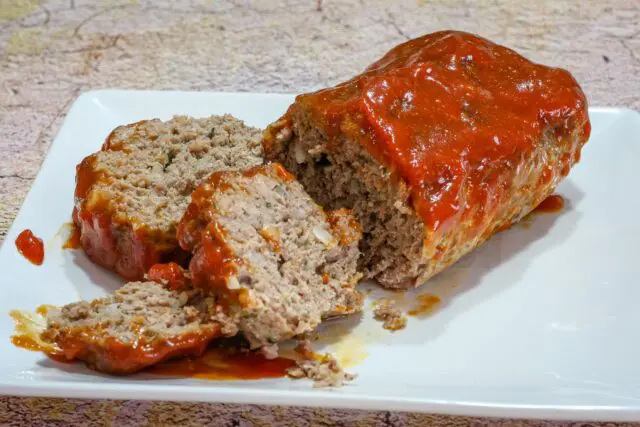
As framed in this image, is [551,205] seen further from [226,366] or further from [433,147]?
[226,366]

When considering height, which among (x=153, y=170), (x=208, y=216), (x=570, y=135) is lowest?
(x=208, y=216)

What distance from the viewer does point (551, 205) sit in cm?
498

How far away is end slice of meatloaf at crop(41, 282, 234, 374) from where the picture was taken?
3449mm

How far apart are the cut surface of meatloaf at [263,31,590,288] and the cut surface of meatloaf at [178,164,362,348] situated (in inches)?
11.4

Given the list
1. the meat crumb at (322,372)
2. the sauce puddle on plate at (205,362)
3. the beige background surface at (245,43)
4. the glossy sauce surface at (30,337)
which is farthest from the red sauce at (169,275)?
→ the beige background surface at (245,43)

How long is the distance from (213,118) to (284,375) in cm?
203

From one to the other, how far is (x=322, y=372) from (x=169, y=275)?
37.6 inches

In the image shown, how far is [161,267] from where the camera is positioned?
3926 millimetres

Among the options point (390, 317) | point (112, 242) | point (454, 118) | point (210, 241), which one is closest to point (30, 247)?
point (112, 242)

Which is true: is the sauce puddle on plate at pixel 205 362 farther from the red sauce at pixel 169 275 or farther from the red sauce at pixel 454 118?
the red sauce at pixel 454 118

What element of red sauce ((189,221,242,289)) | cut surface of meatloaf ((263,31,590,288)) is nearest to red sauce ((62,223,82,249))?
Answer: red sauce ((189,221,242,289))

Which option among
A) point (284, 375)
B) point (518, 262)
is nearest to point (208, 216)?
point (284, 375)

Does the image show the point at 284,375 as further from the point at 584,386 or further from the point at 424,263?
the point at 584,386

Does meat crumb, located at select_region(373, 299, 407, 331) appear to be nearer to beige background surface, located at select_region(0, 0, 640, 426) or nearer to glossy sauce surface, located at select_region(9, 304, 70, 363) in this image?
glossy sauce surface, located at select_region(9, 304, 70, 363)
